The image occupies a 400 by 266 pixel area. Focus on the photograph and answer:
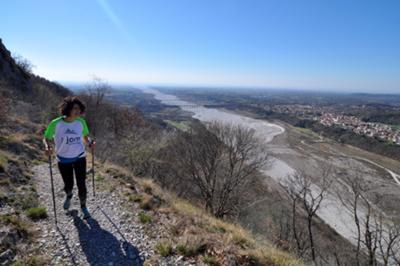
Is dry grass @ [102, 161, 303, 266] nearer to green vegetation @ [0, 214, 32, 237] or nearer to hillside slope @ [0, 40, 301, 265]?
hillside slope @ [0, 40, 301, 265]

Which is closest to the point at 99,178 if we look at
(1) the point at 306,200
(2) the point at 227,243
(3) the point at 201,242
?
(3) the point at 201,242

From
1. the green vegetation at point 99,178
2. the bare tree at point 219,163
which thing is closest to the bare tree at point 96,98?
the bare tree at point 219,163

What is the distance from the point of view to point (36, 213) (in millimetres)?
4273

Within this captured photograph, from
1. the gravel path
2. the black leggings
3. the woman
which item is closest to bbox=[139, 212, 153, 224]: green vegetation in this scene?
the gravel path

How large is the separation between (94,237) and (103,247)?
1.08ft

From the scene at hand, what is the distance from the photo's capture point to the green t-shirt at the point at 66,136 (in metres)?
3.93

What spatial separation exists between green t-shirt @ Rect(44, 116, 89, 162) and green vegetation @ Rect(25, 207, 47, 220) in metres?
1.10

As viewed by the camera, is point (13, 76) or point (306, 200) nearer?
point (306, 200)

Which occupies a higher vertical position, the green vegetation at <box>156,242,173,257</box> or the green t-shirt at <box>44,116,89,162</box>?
the green t-shirt at <box>44,116,89,162</box>

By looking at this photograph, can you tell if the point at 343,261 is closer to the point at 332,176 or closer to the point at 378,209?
the point at 378,209

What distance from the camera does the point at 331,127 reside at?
203 feet

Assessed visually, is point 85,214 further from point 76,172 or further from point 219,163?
point 219,163

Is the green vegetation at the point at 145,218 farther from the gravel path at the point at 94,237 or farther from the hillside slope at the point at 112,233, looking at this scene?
the gravel path at the point at 94,237

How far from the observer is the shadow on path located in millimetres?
3346
